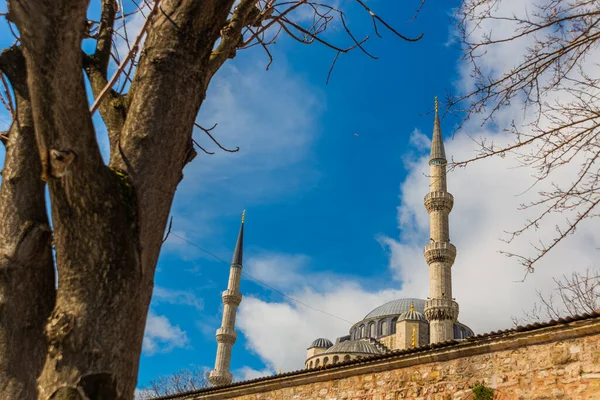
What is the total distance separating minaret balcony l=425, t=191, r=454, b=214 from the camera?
2861 centimetres

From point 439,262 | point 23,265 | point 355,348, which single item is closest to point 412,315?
point 355,348

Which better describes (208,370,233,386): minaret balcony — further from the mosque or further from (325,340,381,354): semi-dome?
(325,340,381,354): semi-dome

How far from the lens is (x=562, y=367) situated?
7082 millimetres

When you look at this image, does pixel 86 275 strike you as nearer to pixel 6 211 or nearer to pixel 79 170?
pixel 79 170

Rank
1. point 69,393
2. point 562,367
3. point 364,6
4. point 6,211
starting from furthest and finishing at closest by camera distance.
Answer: point 562,367 < point 364,6 < point 6,211 < point 69,393

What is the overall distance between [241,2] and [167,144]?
110 centimetres

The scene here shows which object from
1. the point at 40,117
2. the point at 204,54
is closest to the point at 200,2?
the point at 204,54

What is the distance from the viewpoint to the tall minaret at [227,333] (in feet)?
111

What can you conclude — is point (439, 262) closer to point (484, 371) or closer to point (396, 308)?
point (396, 308)

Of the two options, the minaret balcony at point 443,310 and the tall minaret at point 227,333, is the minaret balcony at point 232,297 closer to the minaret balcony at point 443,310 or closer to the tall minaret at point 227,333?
the tall minaret at point 227,333

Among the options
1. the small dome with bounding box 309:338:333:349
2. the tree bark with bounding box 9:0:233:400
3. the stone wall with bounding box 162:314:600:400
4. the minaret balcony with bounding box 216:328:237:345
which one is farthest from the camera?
the small dome with bounding box 309:338:333:349

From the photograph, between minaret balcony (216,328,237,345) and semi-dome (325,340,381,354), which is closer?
semi-dome (325,340,381,354)

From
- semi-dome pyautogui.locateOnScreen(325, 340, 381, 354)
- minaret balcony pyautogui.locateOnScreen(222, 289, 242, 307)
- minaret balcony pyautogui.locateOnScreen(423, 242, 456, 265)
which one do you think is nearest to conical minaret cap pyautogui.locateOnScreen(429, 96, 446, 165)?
minaret balcony pyautogui.locateOnScreen(423, 242, 456, 265)

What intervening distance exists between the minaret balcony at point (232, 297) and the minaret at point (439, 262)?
1328cm
